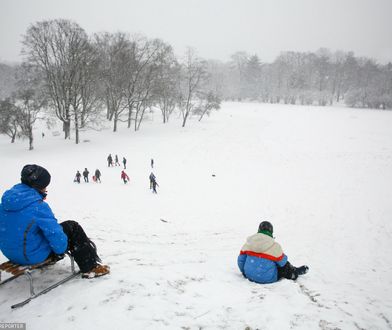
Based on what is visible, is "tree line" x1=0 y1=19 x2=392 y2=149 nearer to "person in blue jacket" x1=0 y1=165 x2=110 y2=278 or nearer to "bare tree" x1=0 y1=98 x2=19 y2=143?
"bare tree" x1=0 y1=98 x2=19 y2=143

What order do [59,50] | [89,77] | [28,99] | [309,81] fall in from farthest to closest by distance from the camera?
[309,81] < [89,77] < [28,99] < [59,50]

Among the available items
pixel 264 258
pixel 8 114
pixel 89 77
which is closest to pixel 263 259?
pixel 264 258

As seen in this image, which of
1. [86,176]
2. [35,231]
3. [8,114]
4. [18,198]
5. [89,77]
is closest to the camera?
[18,198]

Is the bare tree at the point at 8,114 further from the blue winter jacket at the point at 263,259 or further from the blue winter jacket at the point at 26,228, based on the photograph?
the blue winter jacket at the point at 263,259

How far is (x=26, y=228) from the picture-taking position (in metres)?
3.92

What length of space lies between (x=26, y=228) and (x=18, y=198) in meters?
0.48

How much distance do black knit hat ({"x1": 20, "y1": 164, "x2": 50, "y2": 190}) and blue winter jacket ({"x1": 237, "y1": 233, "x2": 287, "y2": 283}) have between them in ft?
13.4

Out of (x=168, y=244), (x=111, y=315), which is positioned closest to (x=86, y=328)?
(x=111, y=315)

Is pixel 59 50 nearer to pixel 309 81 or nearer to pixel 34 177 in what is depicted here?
pixel 34 177

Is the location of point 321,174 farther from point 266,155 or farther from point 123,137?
point 123,137

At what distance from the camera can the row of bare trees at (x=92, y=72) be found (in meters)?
32.2

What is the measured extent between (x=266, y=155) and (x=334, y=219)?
17.6 meters

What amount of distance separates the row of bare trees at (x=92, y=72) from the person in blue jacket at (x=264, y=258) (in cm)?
3329

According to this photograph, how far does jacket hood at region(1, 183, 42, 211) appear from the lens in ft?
12.7
